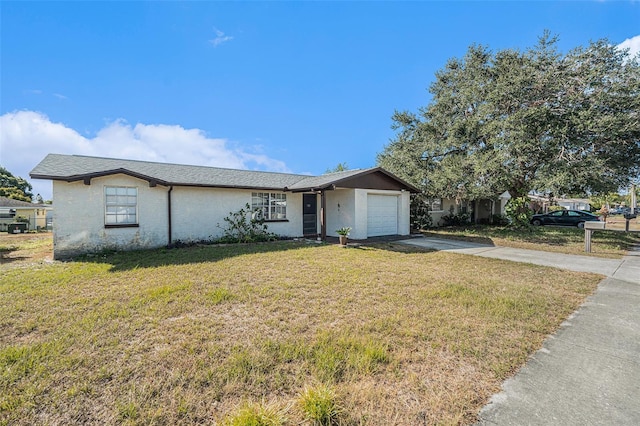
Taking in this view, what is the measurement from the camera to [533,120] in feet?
43.8

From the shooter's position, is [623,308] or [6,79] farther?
[6,79]

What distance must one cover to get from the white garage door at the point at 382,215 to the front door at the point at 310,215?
9.64ft

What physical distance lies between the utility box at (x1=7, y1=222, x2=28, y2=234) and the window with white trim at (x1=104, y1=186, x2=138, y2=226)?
54.9 ft

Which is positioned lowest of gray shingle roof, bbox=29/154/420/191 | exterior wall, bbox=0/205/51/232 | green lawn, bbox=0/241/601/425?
green lawn, bbox=0/241/601/425

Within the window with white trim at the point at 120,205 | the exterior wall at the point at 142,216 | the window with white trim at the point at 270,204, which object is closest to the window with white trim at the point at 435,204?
the window with white trim at the point at 270,204

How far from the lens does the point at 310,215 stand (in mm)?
15414

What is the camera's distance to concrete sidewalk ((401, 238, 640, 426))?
2.44m

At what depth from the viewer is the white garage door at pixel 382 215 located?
14469 millimetres

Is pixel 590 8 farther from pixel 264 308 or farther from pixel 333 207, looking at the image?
pixel 264 308

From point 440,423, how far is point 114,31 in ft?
47.8

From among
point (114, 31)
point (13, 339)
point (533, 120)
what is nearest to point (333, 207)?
point (533, 120)

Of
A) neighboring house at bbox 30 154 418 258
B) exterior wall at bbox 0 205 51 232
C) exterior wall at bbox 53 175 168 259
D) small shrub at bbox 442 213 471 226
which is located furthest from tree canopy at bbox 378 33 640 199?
exterior wall at bbox 0 205 51 232

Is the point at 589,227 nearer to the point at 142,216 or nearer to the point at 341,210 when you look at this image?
the point at 341,210

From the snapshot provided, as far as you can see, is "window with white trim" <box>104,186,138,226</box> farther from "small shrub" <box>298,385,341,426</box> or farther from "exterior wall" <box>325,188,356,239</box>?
"small shrub" <box>298,385,341,426</box>
